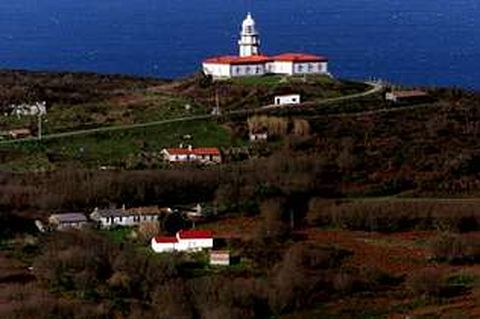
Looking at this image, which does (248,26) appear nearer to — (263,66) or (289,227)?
(263,66)

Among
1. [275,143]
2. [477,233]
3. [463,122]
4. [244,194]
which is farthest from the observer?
[463,122]

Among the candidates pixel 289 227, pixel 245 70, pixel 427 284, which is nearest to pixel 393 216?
pixel 289 227

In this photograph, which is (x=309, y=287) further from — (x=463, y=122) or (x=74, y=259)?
(x=463, y=122)

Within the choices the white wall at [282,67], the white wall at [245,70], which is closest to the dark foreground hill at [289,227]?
the white wall at [282,67]

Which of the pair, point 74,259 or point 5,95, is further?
point 5,95

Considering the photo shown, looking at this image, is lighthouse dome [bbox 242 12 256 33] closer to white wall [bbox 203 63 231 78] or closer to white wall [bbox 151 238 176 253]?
white wall [bbox 203 63 231 78]

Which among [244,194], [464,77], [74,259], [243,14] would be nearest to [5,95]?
[244,194]
